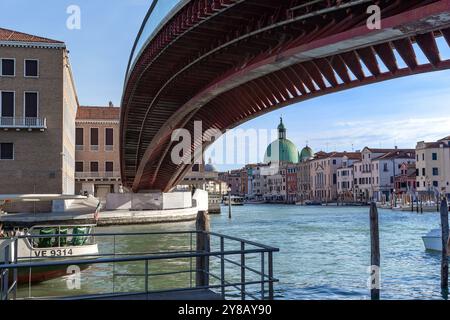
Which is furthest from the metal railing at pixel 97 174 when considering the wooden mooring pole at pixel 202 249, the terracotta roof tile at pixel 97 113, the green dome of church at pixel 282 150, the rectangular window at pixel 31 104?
the green dome of church at pixel 282 150

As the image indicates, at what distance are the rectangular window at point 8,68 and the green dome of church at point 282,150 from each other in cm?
8791

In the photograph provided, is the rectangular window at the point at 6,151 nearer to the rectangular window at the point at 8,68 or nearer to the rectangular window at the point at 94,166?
the rectangular window at the point at 8,68

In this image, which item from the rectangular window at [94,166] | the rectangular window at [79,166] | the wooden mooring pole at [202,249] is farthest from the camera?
the rectangular window at [94,166]

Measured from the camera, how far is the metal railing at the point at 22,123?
3219cm

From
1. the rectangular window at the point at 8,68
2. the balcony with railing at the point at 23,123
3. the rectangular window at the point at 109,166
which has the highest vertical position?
the rectangular window at the point at 8,68

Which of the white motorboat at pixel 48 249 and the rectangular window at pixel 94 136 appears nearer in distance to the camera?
the white motorboat at pixel 48 249

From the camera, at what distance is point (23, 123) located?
32.4 meters

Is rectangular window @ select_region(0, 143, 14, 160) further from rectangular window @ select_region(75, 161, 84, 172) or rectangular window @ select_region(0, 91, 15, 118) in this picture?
rectangular window @ select_region(75, 161, 84, 172)

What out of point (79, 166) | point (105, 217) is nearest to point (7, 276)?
point (105, 217)

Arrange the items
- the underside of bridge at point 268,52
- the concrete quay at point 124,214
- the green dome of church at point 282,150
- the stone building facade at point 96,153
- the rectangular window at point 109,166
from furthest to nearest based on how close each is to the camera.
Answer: the green dome of church at point 282,150, the rectangular window at point 109,166, the stone building facade at point 96,153, the concrete quay at point 124,214, the underside of bridge at point 268,52

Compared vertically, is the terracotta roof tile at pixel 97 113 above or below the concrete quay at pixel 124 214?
above
